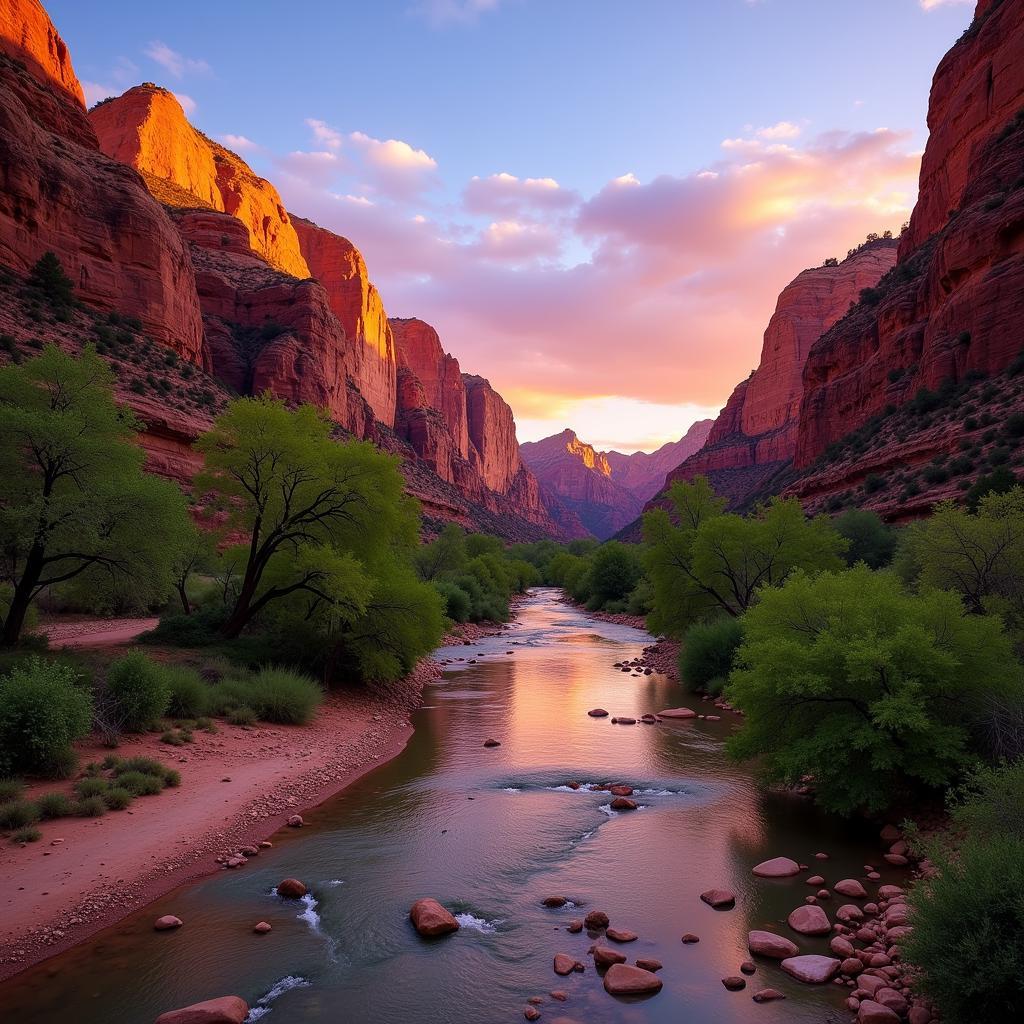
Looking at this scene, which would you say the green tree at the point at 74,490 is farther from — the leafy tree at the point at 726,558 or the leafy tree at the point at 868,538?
the leafy tree at the point at 868,538

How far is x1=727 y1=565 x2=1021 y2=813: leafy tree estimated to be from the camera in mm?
9352

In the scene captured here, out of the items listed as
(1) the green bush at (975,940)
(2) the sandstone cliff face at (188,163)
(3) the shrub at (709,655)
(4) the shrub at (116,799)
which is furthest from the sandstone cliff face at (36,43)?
(1) the green bush at (975,940)

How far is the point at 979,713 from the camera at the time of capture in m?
9.66

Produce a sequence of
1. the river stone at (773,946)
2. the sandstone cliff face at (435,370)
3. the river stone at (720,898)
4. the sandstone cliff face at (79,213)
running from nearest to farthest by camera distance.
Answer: the river stone at (773,946) < the river stone at (720,898) < the sandstone cliff face at (79,213) < the sandstone cliff face at (435,370)

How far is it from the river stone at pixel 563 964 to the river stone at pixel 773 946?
1949mm

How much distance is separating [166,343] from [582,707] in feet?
137

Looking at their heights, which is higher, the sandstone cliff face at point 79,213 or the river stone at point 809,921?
the sandstone cliff face at point 79,213

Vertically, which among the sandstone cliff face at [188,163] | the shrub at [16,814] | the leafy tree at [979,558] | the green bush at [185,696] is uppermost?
the sandstone cliff face at [188,163]

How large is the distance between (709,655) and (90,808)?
56.7ft

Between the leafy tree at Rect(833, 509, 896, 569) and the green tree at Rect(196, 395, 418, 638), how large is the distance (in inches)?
896

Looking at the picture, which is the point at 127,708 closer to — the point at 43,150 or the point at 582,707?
the point at 582,707

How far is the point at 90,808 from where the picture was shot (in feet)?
30.8

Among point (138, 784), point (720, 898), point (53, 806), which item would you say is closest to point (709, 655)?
point (720, 898)

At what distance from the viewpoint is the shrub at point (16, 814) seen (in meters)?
8.61
